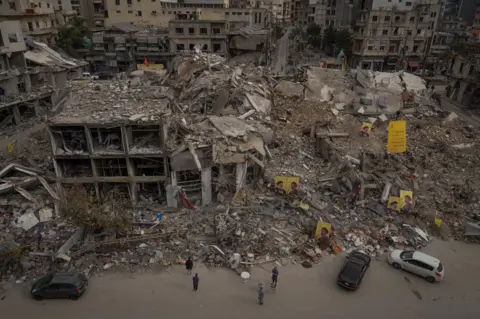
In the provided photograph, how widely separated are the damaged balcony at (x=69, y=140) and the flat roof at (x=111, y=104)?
0.58 m

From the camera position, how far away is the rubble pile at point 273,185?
1775 cm

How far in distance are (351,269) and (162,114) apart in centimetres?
1299

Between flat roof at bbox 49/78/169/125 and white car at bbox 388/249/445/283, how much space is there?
47.7 ft

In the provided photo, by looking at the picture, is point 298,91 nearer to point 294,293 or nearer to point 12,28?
point 294,293

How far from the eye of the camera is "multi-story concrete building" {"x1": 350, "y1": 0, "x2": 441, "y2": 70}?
5503cm

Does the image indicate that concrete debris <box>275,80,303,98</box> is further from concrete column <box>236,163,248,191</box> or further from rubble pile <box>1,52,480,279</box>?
concrete column <box>236,163,248,191</box>

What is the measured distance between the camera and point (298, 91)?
108ft

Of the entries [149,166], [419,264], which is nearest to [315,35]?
[149,166]

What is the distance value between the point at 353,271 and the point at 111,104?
55.3ft

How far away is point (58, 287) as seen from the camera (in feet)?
48.6

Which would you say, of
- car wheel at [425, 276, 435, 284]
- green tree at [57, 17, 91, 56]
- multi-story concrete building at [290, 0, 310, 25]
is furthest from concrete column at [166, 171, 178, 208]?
multi-story concrete building at [290, 0, 310, 25]

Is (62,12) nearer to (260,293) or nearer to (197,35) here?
(197,35)

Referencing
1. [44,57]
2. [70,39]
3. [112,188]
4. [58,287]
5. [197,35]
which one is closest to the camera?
[58,287]

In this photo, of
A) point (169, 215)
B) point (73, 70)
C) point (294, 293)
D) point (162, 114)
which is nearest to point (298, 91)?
point (162, 114)
